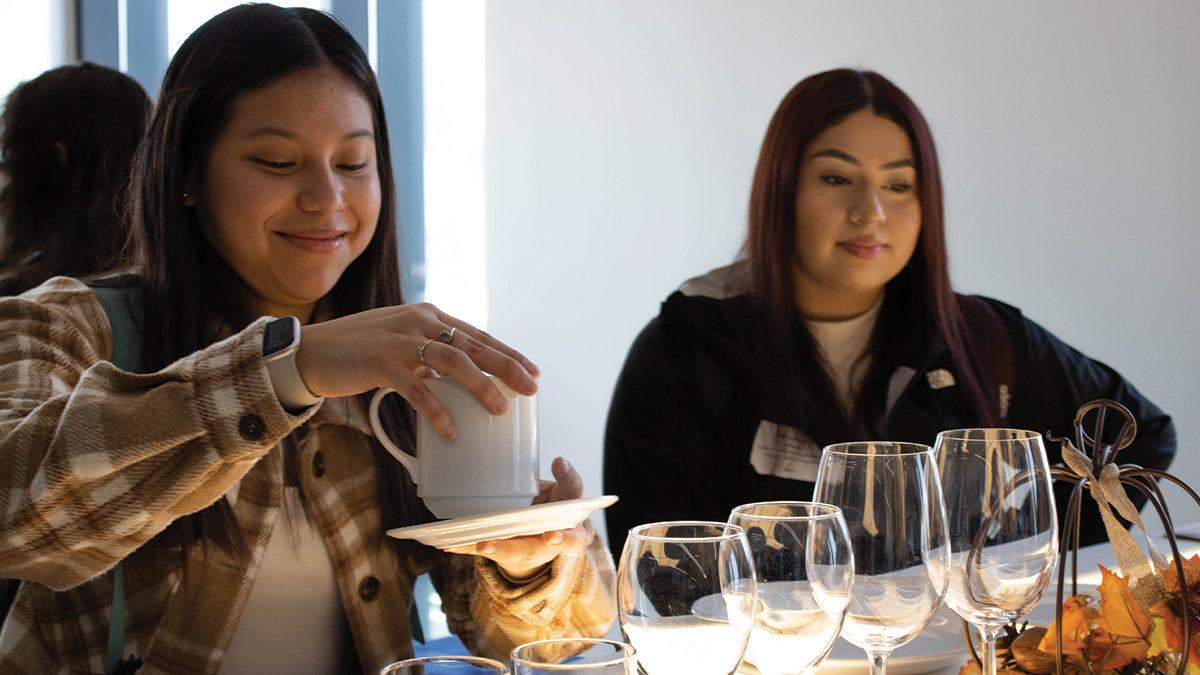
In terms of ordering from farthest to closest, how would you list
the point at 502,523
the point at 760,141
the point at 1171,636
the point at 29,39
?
the point at 760,141
the point at 29,39
the point at 502,523
the point at 1171,636

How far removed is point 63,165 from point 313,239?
1.02 meters

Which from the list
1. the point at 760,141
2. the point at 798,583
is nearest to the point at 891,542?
the point at 798,583

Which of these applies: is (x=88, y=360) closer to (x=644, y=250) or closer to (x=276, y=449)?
(x=276, y=449)

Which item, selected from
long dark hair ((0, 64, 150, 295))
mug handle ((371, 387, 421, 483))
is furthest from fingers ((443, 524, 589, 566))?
long dark hair ((0, 64, 150, 295))

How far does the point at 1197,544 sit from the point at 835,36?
2283 millimetres

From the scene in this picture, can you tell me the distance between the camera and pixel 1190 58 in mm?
2490

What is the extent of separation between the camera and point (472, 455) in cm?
84

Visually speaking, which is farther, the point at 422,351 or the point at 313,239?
the point at 313,239

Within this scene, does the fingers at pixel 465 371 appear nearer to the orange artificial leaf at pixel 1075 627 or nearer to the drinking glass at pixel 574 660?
the drinking glass at pixel 574 660

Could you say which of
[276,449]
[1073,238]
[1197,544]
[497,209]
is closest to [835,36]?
[1073,238]

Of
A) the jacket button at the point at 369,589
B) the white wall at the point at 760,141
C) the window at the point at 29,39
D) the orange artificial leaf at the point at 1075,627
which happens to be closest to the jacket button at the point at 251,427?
the jacket button at the point at 369,589

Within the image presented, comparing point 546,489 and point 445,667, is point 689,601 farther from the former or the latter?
point 546,489

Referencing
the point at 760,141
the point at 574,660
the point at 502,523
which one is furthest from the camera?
the point at 760,141

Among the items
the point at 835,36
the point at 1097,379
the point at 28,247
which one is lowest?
the point at 1097,379
